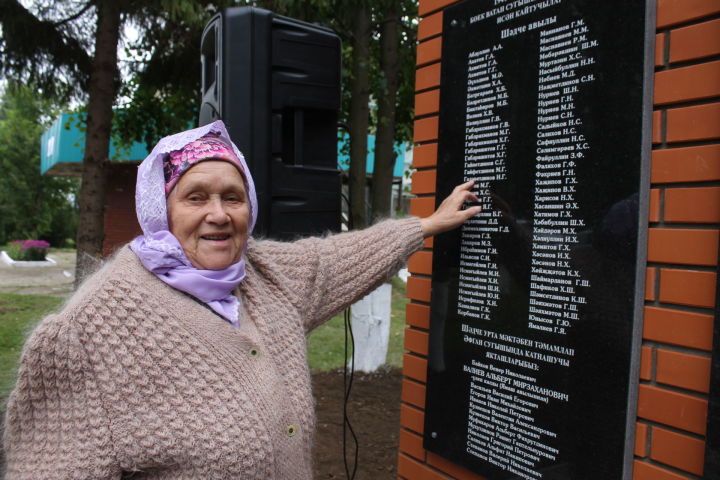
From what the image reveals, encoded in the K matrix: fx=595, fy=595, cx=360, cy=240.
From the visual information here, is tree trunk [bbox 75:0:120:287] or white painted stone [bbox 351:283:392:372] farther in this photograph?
tree trunk [bbox 75:0:120:287]

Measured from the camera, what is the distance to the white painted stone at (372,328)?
18.5 feet

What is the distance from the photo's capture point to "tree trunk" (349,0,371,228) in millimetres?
5707

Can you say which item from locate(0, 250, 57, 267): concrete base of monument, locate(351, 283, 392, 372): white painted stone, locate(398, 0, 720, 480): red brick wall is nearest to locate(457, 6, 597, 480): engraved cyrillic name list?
locate(398, 0, 720, 480): red brick wall

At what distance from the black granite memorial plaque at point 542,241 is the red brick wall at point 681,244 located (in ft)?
0.12

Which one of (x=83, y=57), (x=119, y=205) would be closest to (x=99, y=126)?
(x=83, y=57)

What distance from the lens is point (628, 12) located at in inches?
60.8

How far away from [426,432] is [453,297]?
511 millimetres

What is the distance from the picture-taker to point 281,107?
263 centimetres

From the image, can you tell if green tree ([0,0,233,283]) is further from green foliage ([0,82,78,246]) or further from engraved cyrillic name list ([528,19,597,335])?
green foliage ([0,82,78,246])

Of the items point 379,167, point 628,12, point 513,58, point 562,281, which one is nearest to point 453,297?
point 562,281

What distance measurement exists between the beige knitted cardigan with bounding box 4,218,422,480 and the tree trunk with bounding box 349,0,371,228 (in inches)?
157

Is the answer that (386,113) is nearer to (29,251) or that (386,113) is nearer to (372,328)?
(372,328)

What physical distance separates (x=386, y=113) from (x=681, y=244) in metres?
4.87

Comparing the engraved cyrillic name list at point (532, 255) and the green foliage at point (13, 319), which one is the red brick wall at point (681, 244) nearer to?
the engraved cyrillic name list at point (532, 255)
